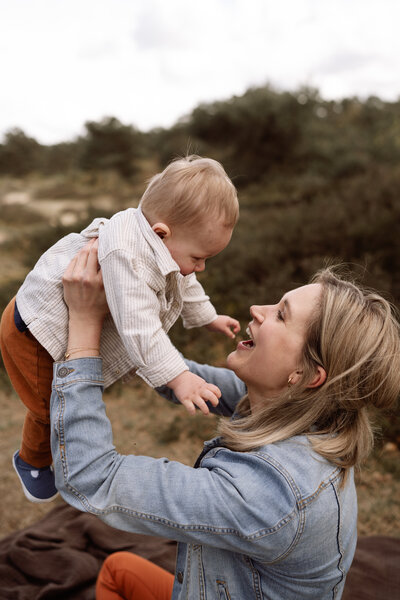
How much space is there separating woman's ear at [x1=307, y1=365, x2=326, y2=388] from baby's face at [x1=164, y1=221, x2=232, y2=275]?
1.91 feet

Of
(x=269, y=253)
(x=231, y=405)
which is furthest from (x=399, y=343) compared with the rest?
(x=269, y=253)

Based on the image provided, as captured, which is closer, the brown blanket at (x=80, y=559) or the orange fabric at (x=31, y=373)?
the orange fabric at (x=31, y=373)

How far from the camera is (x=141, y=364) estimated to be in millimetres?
1620

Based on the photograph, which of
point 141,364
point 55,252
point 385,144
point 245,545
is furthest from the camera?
point 385,144

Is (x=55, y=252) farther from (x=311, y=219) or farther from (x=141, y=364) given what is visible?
(x=311, y=219)

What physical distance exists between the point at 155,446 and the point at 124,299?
3487 mm

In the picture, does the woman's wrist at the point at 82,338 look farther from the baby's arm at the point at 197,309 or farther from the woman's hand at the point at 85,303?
the baby's arm at the point at 197,309

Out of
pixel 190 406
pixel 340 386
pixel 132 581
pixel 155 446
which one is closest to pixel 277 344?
pixel 340 386

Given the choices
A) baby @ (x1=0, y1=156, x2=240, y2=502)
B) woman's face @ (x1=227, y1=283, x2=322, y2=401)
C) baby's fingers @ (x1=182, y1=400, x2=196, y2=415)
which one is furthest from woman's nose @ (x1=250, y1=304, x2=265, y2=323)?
baby's fingers @ (x1=182, y1=400, x2=196, y2=415)

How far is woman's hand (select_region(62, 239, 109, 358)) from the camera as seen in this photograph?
1537mm

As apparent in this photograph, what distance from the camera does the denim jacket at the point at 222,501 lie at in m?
1.27

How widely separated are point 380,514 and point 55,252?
346cm

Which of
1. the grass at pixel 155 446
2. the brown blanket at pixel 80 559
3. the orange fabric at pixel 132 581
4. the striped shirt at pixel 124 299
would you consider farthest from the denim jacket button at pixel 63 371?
the grass at pixel 155 446

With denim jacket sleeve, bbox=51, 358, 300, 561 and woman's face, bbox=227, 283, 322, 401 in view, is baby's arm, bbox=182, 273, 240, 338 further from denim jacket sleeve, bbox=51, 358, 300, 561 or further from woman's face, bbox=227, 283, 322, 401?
denim jacket sleeve, bbox=51, 358, 300, 561
